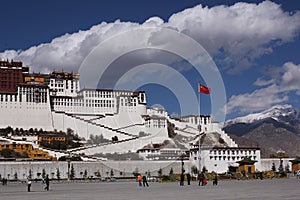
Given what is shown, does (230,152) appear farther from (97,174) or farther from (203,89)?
(203,89)

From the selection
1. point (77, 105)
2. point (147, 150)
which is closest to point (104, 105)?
point (77, 105)

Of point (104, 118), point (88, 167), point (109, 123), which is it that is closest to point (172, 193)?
point (88, 167)

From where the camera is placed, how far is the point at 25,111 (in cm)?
7919

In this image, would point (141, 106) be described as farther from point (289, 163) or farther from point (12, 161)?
point (12, 161)

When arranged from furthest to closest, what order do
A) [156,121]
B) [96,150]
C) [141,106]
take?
[141,106] < [156,121] < [96,150]

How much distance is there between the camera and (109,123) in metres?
87.1

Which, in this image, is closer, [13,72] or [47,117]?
[47,117]

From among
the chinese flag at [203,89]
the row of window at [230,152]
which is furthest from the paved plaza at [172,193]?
the row of window at [230,152]

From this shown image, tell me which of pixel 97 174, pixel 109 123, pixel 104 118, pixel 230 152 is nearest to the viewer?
pixel 97 174

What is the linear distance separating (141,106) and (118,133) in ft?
36.6

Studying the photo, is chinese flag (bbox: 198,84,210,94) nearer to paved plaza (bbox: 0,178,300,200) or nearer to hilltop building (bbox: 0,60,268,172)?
paved plaza (bbox: 0,178,300,200)

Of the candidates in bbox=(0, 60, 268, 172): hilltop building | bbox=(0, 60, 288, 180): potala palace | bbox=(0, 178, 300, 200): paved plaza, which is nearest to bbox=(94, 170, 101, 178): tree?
bbox=(0, 60, 288, 180): potala palace

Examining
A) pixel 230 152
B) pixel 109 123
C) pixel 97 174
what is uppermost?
pixel 109 123

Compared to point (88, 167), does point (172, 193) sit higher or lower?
higher
